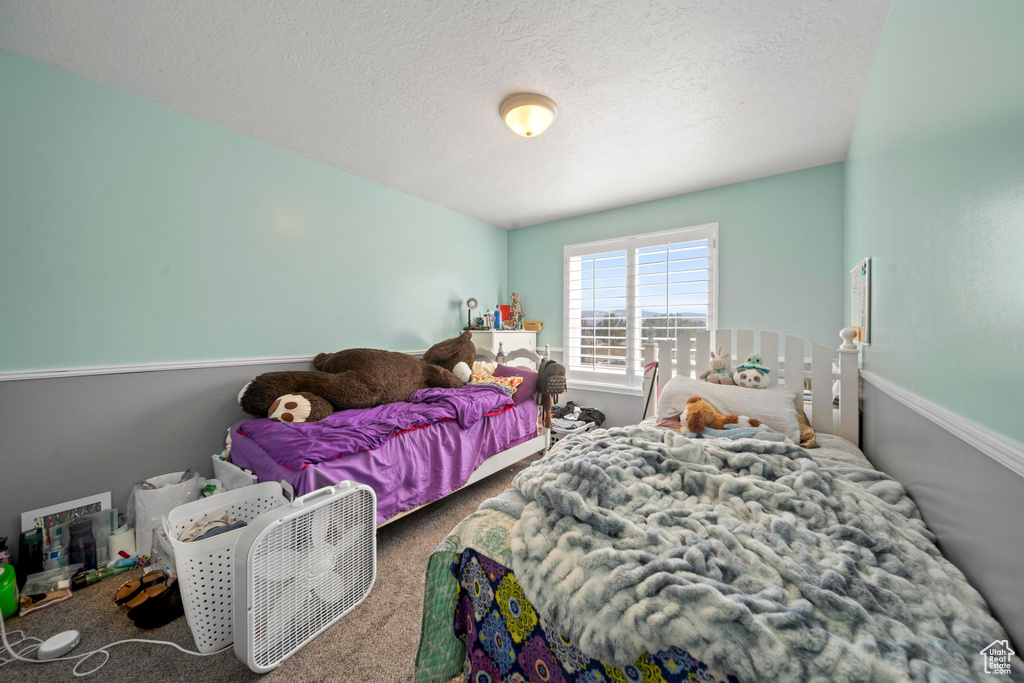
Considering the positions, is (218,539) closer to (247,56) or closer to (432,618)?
(432,618)

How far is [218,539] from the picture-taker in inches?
51.6

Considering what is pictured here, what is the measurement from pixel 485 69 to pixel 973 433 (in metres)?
2.20

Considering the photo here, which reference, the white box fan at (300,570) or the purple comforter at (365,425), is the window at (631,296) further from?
the white box fan at (300,570)

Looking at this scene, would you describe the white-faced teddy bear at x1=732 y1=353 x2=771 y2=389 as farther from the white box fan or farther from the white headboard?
the white box fan

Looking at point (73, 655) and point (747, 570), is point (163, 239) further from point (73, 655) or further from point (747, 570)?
point (747, 570)

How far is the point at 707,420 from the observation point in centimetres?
184

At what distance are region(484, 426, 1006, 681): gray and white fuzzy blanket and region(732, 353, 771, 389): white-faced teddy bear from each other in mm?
1000

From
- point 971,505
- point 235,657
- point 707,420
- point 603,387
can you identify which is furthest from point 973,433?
point 603,387

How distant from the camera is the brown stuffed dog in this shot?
5.99 feet

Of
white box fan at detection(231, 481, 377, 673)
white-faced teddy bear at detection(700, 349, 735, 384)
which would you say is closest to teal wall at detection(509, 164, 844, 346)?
white-faced teddy bear at detection(700, 349, 735, 384)

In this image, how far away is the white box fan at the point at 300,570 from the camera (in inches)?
49.1

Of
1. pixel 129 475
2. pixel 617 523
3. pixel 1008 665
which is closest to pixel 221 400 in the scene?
pixel 129 475

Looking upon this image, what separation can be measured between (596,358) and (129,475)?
3746mm

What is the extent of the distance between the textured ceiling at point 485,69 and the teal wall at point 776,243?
31cm
